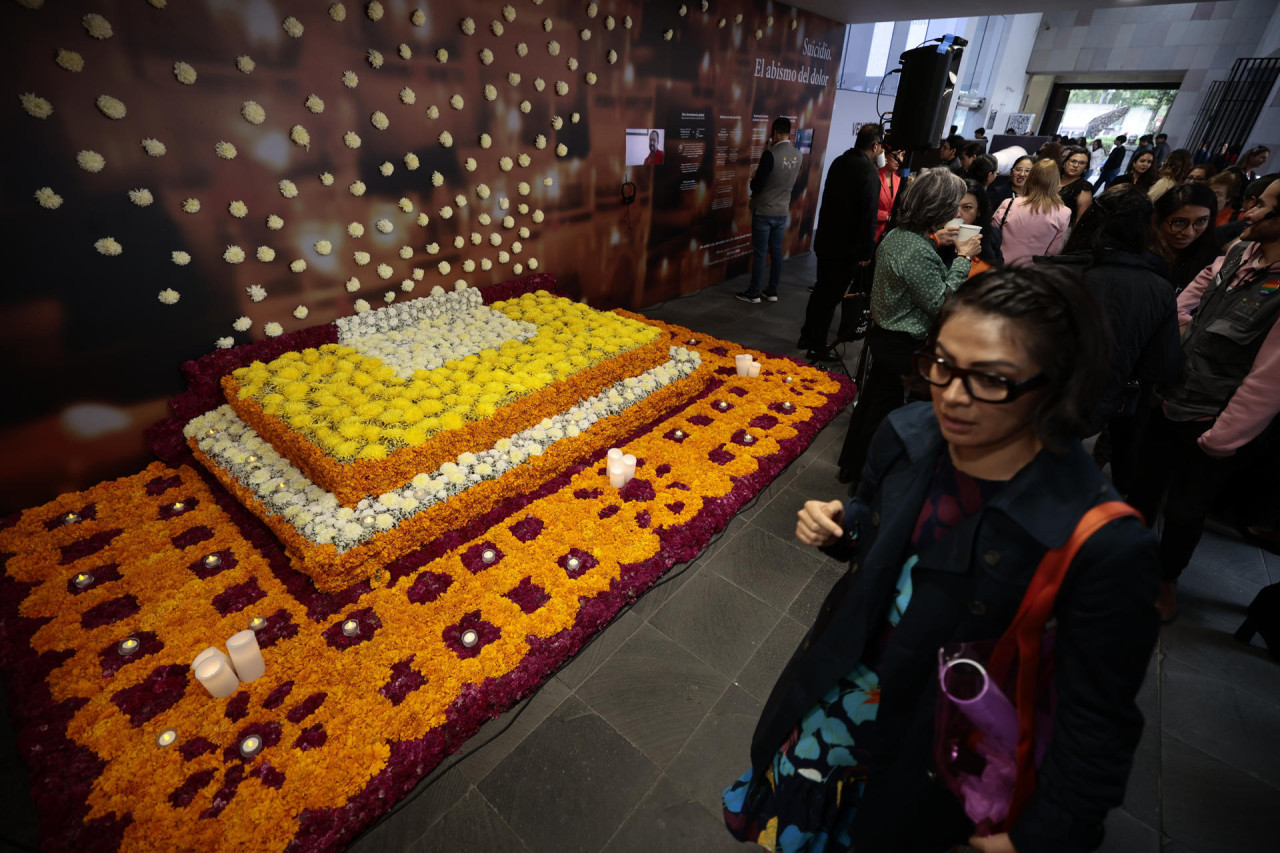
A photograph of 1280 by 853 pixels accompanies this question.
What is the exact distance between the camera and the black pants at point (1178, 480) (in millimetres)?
2232

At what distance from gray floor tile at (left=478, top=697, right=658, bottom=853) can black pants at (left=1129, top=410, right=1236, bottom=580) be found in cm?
244

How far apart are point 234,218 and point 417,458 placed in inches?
74.8

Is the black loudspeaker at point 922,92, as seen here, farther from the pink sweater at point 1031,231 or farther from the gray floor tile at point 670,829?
the gray floor tile at point 670,829

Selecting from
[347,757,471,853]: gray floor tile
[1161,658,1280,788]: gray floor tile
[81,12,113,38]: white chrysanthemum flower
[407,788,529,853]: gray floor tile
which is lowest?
[347,757,471,853]: gray floor tile

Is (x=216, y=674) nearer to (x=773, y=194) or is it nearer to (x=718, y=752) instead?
(x=718, y=752)

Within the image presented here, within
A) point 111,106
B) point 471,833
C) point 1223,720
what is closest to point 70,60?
point 111,106

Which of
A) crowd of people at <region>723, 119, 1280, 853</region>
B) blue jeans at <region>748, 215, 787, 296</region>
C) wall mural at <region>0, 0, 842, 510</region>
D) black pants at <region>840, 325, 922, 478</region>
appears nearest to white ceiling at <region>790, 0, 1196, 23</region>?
wall mural at <region>0, 0, 842, 510</region>

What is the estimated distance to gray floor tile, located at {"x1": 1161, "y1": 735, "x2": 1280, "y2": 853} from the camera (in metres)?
1.74

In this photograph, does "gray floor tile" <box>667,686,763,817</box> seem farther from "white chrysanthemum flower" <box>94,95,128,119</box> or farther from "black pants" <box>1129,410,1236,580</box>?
"white chrysanthemum flower" <box>94,95,128,119</box>

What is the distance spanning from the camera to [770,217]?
5.86 metres

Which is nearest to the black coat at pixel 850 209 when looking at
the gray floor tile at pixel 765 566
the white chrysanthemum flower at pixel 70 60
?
the gray floor tile at pixel 765 566

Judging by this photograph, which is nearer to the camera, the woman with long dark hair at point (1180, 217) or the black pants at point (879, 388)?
the woman with long dark hair at point (1180, 217)

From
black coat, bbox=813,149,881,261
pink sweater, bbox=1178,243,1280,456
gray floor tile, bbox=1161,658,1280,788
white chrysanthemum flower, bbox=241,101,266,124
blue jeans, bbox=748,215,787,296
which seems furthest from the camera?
blue jeans, bbox=748,215,787,296

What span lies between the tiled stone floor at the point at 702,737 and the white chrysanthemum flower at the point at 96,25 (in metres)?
3.05
